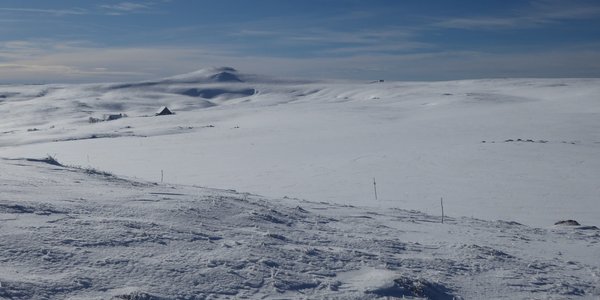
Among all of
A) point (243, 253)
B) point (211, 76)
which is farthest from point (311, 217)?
point (211, 76)

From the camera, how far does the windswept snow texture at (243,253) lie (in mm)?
5910

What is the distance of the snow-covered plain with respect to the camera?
20.3 ft

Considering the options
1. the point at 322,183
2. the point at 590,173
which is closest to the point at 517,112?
the point at 590,173

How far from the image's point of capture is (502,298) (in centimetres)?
647

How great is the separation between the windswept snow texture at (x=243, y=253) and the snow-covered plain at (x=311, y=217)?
3 centimetres

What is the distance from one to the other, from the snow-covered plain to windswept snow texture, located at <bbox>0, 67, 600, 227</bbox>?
112 mm

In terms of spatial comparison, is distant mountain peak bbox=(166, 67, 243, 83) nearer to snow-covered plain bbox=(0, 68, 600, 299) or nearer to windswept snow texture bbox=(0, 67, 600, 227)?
windswept snow texture bbox=(0, 67, 600, 227)

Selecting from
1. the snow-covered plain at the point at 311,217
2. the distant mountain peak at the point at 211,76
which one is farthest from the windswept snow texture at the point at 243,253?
the distant mountain peak at the point at 211,76

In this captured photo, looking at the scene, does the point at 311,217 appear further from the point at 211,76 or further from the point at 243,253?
the point at 211,76

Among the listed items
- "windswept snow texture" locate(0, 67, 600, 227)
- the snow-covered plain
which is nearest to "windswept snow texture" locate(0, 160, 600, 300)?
the snow-covered plain

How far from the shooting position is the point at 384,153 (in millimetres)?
26891

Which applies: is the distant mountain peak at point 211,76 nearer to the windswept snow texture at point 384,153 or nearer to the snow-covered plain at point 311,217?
the windswept snow texture at point 384,153

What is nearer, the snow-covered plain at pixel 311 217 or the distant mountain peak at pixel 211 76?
the snow-covered plain at pixel 311 217

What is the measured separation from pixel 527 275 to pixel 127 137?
34.6 m
